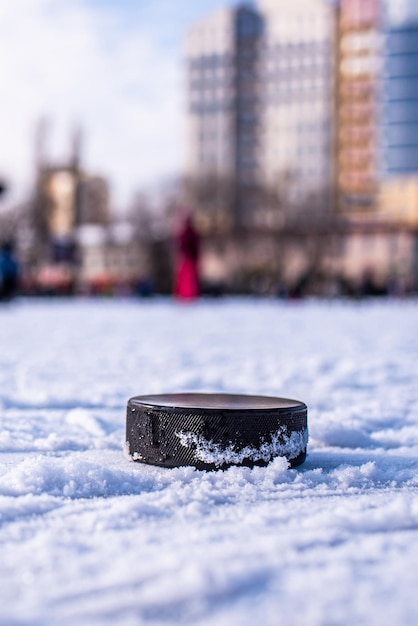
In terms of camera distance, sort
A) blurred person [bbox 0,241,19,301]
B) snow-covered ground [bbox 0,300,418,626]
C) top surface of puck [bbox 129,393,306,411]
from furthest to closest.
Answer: blurred person [bbox 0,241,19,301]
top surface of puck [bbox 129,393,306,411]
snow-covered ground [bbox 0,300,418,626]

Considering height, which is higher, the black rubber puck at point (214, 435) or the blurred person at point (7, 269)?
the black rubber puck at point (214, 435)

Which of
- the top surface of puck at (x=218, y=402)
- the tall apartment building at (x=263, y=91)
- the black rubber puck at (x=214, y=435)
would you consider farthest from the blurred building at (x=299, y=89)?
the black rubber puck at (x=214, y=435)

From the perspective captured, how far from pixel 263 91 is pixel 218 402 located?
82778 mm

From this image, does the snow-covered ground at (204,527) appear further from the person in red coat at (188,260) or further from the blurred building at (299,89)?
the blurred building at (299,89)

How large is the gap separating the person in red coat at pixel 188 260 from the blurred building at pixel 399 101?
5751cm

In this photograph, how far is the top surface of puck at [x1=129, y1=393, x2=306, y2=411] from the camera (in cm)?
271

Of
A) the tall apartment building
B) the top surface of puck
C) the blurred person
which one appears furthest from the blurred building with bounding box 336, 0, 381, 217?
the top surface of puck

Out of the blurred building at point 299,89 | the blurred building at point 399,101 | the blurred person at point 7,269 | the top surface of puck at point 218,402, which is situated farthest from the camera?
the blurred building at point 299,89

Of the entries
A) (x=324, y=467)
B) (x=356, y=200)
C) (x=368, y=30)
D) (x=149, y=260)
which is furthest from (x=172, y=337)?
(x=368, y=30)

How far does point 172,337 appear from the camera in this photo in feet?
34.6

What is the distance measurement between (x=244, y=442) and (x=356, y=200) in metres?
77.4

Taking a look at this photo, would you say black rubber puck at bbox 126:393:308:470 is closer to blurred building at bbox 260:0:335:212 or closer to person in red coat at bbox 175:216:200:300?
person in red coat at bbox 175:216:200:300

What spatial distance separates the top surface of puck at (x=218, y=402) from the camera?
271 centimetres

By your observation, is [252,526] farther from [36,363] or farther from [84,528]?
[36,363]
